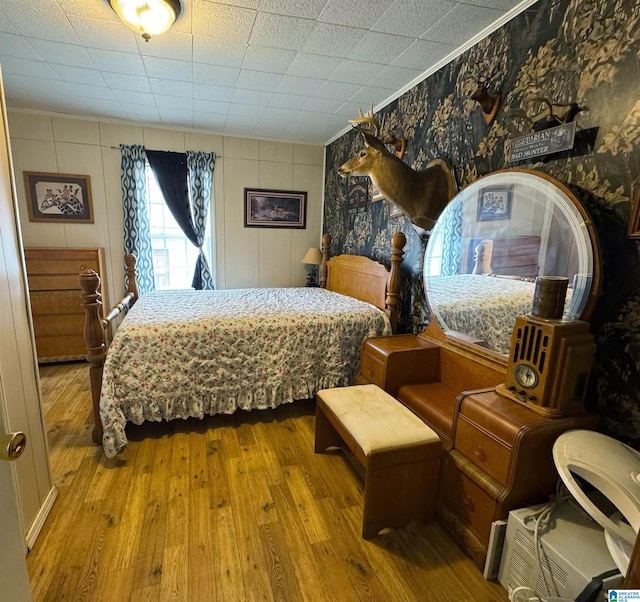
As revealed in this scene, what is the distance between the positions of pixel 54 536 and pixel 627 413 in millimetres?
2502

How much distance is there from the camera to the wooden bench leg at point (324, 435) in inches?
86.6

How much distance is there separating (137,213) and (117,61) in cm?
175

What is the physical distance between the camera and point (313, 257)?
4.48m

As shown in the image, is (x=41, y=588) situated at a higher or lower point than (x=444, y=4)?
lower

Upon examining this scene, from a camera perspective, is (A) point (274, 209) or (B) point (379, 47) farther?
(A) point (274, 209)

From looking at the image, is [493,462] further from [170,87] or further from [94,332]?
[170,87]

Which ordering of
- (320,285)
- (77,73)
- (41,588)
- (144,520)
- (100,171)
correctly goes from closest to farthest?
(41,588) < (144,520) < (77,73) < (100,171) < (320,285)

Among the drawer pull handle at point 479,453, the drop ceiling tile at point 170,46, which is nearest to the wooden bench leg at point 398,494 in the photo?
the drawer pull handle at point 479,453

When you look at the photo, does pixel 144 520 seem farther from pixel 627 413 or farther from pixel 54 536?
pixel 627 413

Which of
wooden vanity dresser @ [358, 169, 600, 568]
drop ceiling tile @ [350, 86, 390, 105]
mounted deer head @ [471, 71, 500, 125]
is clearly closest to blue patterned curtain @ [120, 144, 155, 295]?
drop ceiling tile @ [350, 86, 390, 105]

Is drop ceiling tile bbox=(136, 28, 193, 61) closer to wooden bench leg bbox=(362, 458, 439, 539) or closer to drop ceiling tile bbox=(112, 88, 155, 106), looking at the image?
drop ceiling tile bbox=(112, 88, 155, 106)

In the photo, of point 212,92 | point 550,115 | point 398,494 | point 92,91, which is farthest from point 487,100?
point 92,91

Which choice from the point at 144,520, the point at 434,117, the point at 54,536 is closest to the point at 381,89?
the point at 434,117

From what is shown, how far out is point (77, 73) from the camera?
2.66 meters
